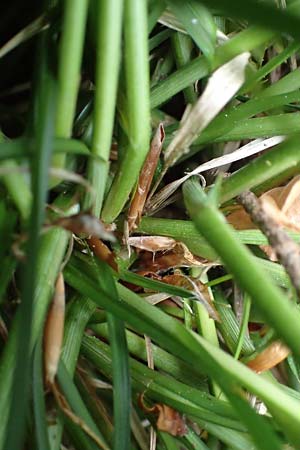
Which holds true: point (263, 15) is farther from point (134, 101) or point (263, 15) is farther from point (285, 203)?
point (285, 203)

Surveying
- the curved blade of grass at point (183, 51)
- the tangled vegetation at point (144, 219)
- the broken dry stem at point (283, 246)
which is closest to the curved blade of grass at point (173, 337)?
the tangled vegetation at point (144, 219)

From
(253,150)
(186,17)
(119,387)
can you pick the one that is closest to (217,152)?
(253,150)

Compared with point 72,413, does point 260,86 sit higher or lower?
higher

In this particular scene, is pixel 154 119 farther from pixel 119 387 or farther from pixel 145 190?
pixel 119 387

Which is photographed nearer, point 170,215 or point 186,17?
point 186,17

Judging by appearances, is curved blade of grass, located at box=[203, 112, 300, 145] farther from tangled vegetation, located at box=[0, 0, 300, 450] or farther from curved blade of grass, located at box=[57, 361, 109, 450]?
curved blade of grass, located at box=[57, 361, 109, 450]

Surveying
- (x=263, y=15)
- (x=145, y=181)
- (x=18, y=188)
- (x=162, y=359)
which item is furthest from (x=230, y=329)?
(x=263, y=15)
